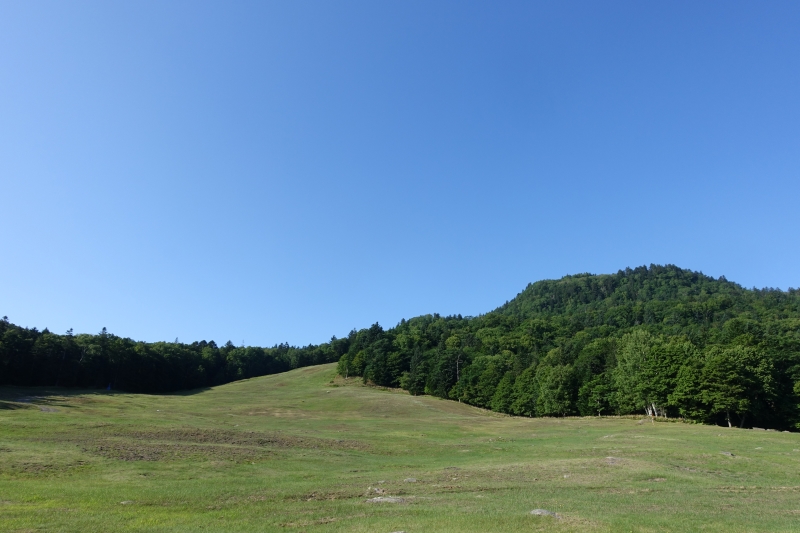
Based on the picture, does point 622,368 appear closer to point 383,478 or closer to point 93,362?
point 383,478

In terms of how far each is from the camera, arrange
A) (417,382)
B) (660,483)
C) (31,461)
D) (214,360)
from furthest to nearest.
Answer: (214,360) < (417,382) < (31,461) < (660,483)

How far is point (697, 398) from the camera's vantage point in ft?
255

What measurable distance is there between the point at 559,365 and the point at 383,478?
90347 millimetres

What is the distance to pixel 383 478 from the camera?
105ft

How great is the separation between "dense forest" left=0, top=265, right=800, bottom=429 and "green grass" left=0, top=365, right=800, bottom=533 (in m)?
21.3

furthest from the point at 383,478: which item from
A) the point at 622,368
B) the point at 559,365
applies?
the point at 559,365

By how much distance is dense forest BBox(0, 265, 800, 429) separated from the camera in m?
80.9

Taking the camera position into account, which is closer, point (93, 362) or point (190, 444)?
point (190, 444)

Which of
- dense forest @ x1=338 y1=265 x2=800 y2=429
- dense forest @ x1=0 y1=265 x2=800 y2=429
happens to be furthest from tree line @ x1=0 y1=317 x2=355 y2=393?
dense forest @ x1=338 y1=265 x2=800 y2=429

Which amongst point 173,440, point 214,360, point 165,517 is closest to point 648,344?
point 173,440

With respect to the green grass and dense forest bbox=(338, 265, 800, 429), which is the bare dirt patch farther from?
dense forest bbox=(338, 265, 800, 429)

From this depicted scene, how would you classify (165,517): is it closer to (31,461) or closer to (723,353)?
(31,461)

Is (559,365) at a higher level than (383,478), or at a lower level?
higher

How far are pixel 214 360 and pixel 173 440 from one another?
531 ft
